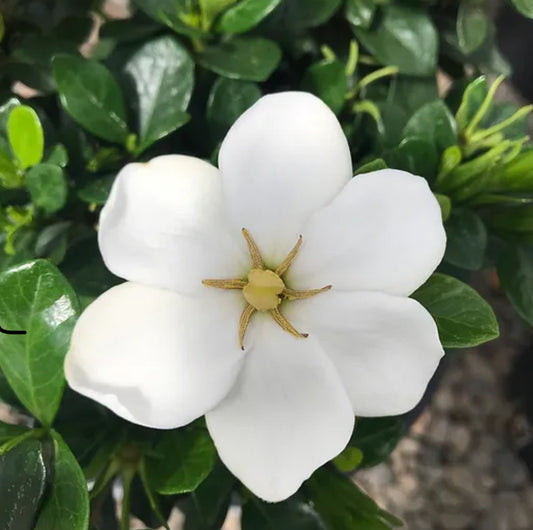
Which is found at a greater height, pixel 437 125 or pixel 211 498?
pixel 437 125

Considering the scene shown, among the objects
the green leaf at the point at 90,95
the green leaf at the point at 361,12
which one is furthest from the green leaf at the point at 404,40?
the green leaf at the point at 90,95

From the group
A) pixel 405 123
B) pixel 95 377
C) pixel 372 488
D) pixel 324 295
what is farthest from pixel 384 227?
pixel 372 488

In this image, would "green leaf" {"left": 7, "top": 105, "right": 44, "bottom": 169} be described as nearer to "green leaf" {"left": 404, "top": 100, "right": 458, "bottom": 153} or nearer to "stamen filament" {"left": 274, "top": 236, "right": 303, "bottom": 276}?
"stamen filament" {"left": 274, "top": 236, "right": 303, "bottom": 276}

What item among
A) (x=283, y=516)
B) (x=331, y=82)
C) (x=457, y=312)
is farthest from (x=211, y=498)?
(x=331, y=82)

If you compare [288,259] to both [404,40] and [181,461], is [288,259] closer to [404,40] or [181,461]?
[181,461]

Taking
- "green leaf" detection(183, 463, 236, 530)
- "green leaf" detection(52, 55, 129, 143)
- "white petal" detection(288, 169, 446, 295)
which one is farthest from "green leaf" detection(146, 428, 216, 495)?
"green leaf" detection(52, 55, 129, 143)

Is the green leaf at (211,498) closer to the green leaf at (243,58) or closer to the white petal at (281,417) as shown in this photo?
the white petal at (281,417)

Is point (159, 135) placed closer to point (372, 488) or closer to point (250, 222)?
point (250, 222)
